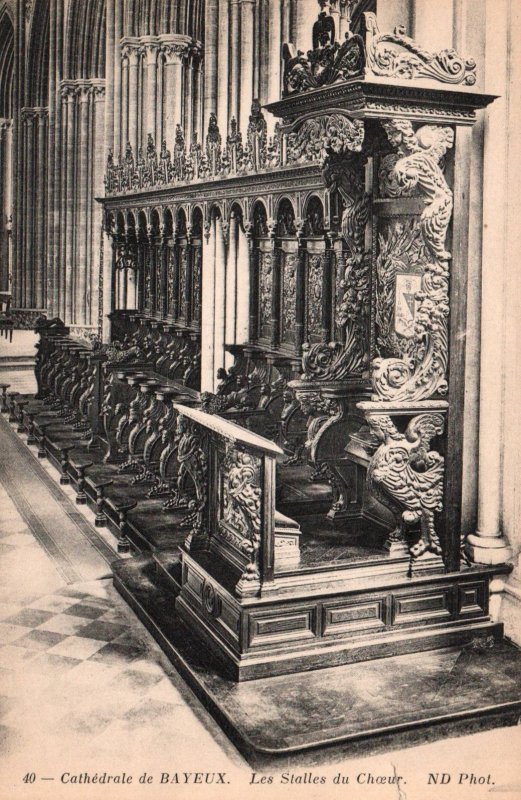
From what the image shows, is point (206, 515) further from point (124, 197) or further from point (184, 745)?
point (124, 197)

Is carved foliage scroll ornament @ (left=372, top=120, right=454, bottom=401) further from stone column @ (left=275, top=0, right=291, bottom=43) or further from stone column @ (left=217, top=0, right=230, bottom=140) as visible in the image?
stone column @ (left=217, top=0, right=230, bottom=140)

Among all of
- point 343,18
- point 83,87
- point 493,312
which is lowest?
point 493,312

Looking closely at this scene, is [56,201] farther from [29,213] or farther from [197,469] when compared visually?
[197,469]

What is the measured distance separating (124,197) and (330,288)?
17.8 feet

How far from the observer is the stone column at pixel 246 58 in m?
10.2

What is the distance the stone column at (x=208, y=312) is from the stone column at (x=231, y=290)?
24cm

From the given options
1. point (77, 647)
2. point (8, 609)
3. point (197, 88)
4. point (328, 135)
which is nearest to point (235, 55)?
point (197, 88)

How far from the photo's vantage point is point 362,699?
13.1 ft

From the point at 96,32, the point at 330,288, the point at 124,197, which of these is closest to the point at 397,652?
the point at 330,288

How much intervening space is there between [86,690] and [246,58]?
764 cm

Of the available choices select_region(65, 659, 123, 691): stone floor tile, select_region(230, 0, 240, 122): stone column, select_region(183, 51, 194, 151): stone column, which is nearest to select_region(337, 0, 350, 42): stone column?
select_region(230, 0, 240, 122): stone column

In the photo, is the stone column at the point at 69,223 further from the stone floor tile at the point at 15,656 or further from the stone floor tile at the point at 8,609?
the stone floor tile at the point at 15,656

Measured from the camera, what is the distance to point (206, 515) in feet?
16.5

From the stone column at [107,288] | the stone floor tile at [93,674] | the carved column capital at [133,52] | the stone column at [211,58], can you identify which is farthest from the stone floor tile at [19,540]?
the carved column capital at [133,52]
